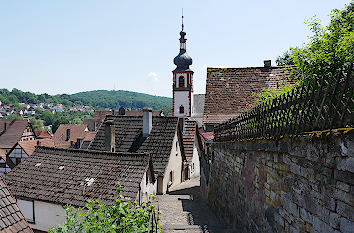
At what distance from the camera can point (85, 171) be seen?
562 inches

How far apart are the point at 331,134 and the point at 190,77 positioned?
161ft

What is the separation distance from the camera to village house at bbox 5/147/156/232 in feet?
41.7

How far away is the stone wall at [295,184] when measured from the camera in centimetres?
341

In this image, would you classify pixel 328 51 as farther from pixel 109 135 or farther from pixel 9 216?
pixel 109 135

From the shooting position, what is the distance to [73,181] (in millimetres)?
13719

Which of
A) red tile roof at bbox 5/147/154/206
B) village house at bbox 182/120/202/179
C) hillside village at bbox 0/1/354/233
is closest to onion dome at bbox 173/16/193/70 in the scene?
hillside village at bbox 0/1/354/233

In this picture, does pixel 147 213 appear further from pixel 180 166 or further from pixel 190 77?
pixel 190 77

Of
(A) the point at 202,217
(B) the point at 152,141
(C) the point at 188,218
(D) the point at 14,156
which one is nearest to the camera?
(C) the point at 188,218

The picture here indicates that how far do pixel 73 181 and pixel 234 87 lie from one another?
30.7ft

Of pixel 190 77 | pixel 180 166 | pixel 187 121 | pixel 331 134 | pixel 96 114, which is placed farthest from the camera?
pixel 96 114

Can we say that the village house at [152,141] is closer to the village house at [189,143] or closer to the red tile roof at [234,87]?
the village house at [189,143]

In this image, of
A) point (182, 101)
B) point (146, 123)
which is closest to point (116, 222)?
point (146, 123)

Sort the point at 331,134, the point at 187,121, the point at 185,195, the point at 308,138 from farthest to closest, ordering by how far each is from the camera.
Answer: the point at 187,121
the point at 185,195
the point at 308,138
the point at 331,134

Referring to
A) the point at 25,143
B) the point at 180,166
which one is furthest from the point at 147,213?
the point at 25,143
